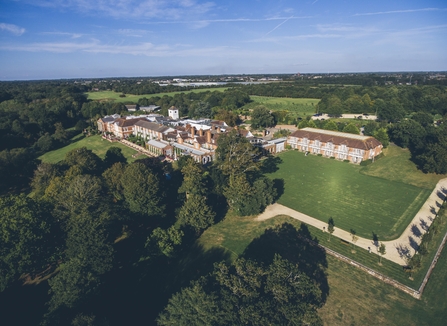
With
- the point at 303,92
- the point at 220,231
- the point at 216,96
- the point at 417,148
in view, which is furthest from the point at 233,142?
the point at 303,92

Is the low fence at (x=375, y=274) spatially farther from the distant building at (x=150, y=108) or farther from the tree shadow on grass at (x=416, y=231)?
the distant building at (x=150, y=108)

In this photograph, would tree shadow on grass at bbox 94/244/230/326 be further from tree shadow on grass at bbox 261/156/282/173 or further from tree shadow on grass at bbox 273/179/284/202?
tree shadow on grass at bbox 261/156/282/173

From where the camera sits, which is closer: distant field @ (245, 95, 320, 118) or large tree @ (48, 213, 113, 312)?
large tree @ (48, 213, 113, 312)

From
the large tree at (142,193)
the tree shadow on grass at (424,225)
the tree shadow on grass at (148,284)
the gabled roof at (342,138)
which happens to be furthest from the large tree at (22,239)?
the gabled roof at (342,138)

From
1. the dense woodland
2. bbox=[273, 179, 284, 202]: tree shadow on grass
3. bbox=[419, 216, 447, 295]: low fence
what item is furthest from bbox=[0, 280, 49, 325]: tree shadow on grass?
bbox=[419, 216, 447, 295]: low fence

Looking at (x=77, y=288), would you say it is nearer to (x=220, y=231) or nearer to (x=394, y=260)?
(x=220, y=231)
